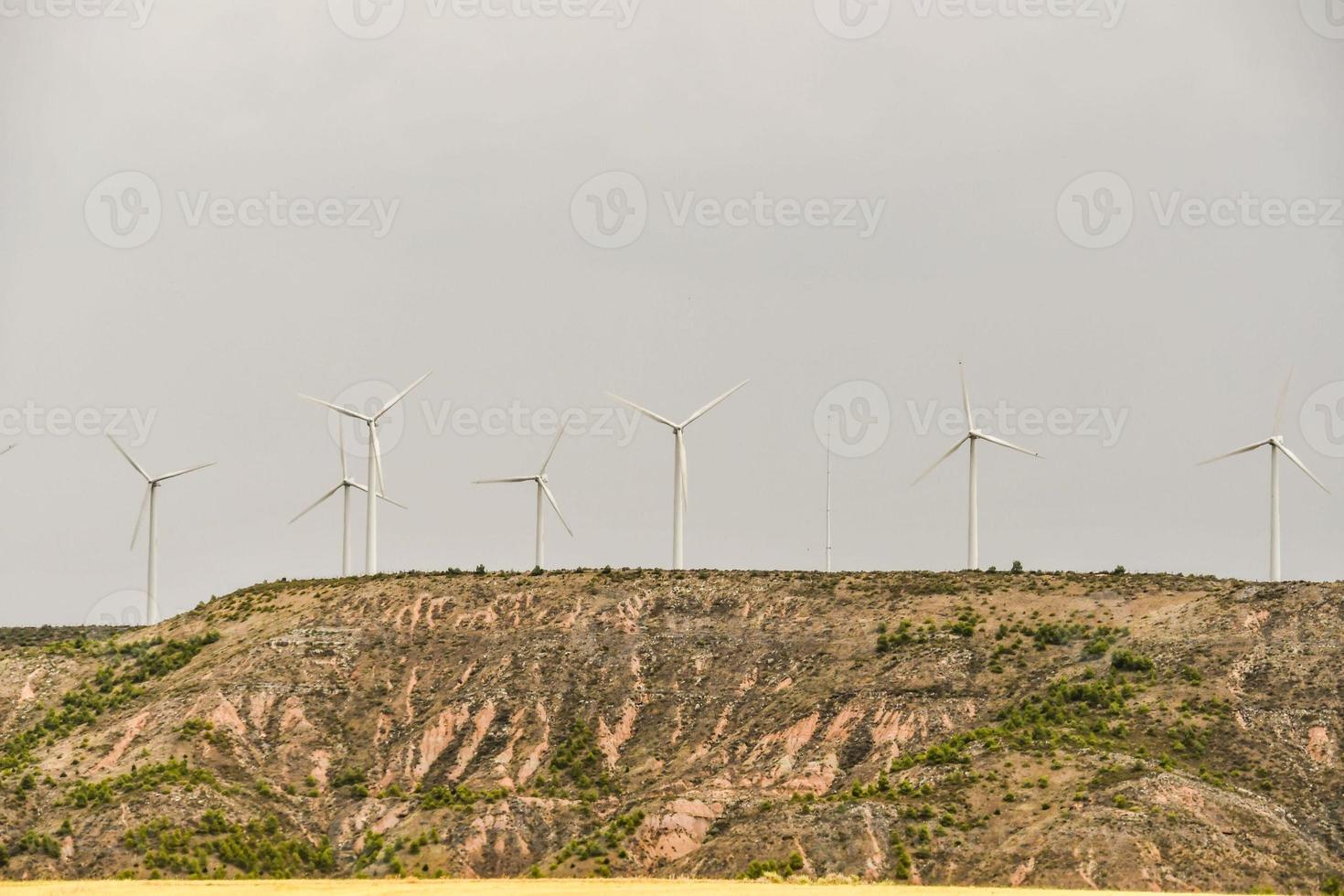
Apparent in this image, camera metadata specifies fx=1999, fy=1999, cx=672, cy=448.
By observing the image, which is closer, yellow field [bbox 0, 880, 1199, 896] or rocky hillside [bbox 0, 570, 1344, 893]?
yellow field [bbox 0, 880, 1199, 896]

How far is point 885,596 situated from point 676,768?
2915 cm

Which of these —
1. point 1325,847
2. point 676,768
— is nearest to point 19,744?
point 676,768

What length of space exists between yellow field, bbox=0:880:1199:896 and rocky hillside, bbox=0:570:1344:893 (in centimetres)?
394

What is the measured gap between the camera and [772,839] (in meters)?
126

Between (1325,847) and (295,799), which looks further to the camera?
(295,799)

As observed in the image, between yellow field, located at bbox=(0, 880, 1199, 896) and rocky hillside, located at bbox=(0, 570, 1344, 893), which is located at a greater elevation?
rocky hillside, located at bbox=(0, 570, 1344, 893)

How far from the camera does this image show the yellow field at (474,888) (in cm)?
11450

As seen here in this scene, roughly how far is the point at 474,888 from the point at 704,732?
36.0 meters

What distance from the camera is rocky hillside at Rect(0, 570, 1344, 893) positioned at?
126 meters

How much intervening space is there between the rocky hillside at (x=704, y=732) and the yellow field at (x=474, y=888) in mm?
3940

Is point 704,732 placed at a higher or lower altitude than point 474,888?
higher

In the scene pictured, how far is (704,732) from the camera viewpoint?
152625 mm

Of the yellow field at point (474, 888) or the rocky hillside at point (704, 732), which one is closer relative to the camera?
the yellow field at point (474, 888)

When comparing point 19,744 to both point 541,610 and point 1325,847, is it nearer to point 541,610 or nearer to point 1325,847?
point 541,610
